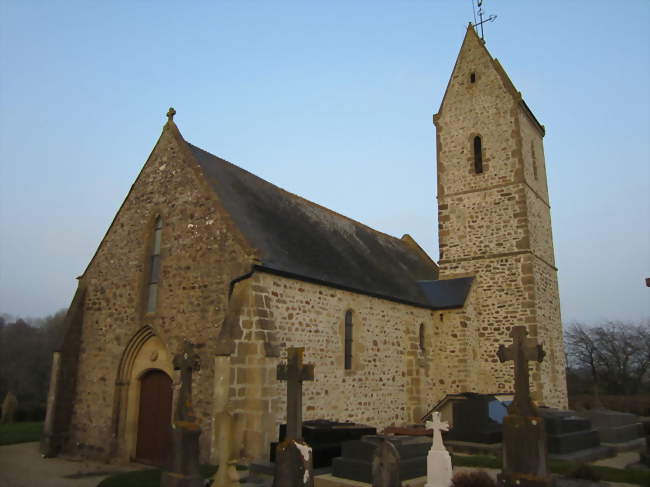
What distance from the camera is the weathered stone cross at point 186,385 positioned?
8250mm

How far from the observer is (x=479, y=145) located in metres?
21.1

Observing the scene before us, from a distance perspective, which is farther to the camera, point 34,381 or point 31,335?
point 31,335

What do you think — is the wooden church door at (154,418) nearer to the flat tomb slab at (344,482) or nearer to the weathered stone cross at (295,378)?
the flat tomb slab at (344,482)

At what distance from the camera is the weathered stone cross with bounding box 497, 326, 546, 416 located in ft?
24.8

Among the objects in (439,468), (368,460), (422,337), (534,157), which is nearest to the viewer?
(439,468)

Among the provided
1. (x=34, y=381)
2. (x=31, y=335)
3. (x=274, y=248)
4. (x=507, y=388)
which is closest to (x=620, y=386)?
(x=507, y=388)

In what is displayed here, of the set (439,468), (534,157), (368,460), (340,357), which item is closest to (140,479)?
(368,460)

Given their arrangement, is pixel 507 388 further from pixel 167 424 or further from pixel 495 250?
pixel 167 424

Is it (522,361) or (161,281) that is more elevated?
(161,281)

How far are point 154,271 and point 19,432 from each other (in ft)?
28.9

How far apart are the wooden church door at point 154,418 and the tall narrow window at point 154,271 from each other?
5.86 feet

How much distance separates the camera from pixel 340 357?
14.0 metres

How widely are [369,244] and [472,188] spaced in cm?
476

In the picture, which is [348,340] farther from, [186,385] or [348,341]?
[186,385]
